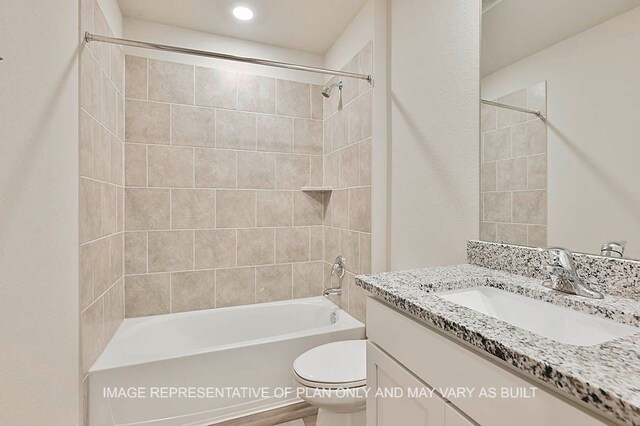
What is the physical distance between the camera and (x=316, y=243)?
2648 mm

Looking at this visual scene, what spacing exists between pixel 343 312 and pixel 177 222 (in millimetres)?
1421

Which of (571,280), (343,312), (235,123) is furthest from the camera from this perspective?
(235,123)

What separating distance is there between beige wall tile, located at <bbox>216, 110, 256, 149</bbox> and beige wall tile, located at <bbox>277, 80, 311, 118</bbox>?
282 mm

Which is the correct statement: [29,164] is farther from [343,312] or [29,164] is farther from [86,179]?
[343,312]

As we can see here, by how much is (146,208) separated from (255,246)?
33.3 inches

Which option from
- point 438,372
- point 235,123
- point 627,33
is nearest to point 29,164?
→ point 438,372

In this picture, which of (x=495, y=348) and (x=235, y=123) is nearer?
(x=495, y=348)

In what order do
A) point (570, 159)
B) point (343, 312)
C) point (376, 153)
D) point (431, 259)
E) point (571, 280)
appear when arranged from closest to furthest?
point (571, 280) → point (570, 159) → point (431, 259) → point (376, 153) → point (343, 312)

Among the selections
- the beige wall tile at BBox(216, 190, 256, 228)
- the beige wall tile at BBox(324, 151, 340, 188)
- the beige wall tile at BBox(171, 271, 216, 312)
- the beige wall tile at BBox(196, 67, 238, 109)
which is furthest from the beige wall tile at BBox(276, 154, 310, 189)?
the beige wall tile at BBox(171, 271, 216, 312)

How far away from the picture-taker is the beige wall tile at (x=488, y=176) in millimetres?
1218

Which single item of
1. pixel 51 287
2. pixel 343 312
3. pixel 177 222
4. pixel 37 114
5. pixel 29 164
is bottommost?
pixel 343 312

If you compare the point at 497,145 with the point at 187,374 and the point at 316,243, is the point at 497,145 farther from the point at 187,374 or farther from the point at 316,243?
the point at 187,374

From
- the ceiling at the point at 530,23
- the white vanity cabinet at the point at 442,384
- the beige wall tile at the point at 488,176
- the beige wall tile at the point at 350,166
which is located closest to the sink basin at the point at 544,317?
the white vanity cabinet at the point at 442,384

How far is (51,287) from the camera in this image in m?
1.06
